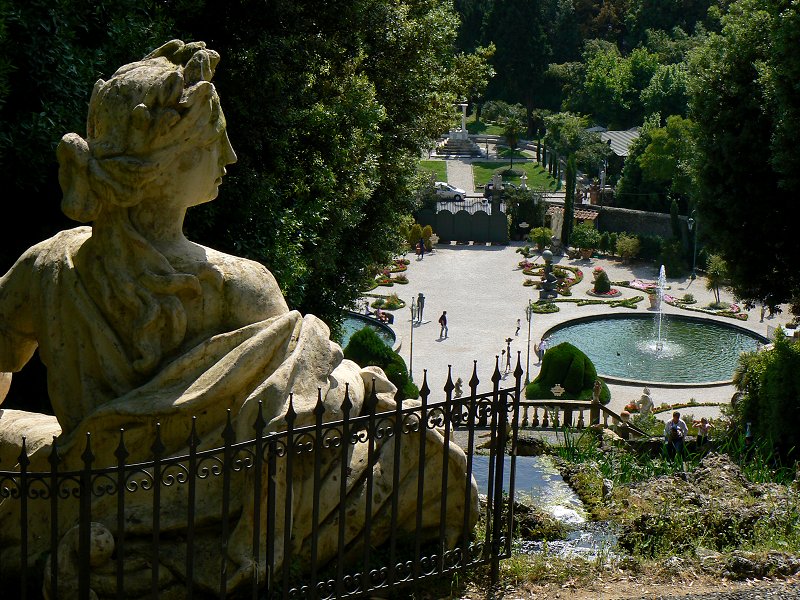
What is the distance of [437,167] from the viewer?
69.4 meters

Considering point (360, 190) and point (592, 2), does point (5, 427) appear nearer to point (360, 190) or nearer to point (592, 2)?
point (360, 190)

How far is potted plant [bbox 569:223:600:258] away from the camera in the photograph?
5006 cm

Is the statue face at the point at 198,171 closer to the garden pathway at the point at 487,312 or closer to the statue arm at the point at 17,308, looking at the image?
the statue arm at the point at 17,308

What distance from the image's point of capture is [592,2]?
8412 centimetres

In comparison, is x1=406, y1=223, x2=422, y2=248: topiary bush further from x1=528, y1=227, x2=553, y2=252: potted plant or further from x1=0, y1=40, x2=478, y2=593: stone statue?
x1=0, y1=40, x2=478, y2=593: stone statue

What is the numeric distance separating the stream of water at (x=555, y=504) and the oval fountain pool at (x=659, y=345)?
2073 centimetres

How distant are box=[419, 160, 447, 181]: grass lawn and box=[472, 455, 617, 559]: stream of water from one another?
54.4 m

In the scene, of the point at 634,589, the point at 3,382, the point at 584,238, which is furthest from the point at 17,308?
the point at 584,238

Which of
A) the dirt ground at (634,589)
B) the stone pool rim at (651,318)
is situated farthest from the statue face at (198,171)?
the stone pool rim at (651,318)

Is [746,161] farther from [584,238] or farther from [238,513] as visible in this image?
[584,238]

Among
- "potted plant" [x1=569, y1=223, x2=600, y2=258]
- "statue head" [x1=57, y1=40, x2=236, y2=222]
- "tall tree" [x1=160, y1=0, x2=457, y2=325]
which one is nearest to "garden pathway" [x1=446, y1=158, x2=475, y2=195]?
"potted plant" [x1=569, y1=223, x2=600, y2=258]

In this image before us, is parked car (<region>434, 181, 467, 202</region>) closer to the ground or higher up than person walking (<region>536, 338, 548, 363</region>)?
higher up

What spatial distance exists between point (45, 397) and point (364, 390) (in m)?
5.29

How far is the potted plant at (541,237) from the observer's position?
49.5m
